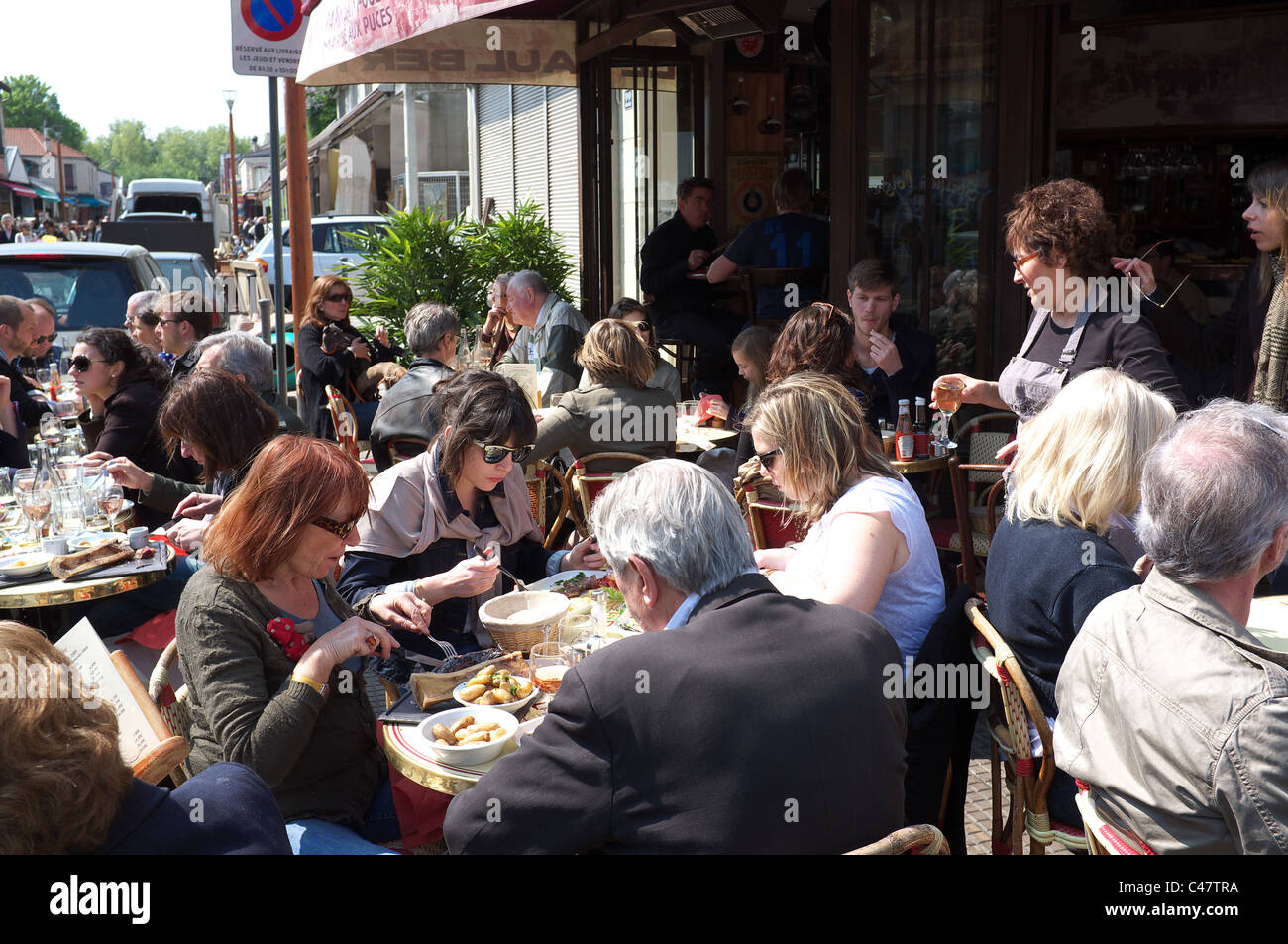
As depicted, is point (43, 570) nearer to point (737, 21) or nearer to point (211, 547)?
point (211, 547)

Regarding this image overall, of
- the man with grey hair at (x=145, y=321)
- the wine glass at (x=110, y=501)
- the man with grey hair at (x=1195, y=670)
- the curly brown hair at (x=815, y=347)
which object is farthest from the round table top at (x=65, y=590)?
the man with grey hair at (x=145, y=321)

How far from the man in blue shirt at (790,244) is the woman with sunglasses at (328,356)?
9.28 feet

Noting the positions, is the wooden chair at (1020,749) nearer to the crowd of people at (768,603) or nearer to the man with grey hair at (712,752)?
the crowd of people at (768,603)

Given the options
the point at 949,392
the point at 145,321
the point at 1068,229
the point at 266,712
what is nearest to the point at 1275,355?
the point at 1068,229

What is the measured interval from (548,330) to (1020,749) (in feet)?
18.6

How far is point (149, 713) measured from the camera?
234cm

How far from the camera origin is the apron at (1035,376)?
14.4 feet

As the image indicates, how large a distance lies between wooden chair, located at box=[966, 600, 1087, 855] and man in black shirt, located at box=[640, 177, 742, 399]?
5506 millimetres

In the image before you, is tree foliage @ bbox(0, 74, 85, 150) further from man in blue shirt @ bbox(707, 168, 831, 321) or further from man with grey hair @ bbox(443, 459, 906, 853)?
man with grey hair @ bbox(443, 459, 906, 853)

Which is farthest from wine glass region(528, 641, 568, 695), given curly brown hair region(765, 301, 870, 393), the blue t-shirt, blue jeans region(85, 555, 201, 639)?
the blue t-shirt

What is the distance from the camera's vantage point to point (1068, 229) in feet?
14.3

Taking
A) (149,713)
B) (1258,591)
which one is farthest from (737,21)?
(149,713)

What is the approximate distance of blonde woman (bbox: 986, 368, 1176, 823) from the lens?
2.64 meters

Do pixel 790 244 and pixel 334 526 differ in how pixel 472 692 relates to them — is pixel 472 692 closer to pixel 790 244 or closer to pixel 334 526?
pixel 334 526
